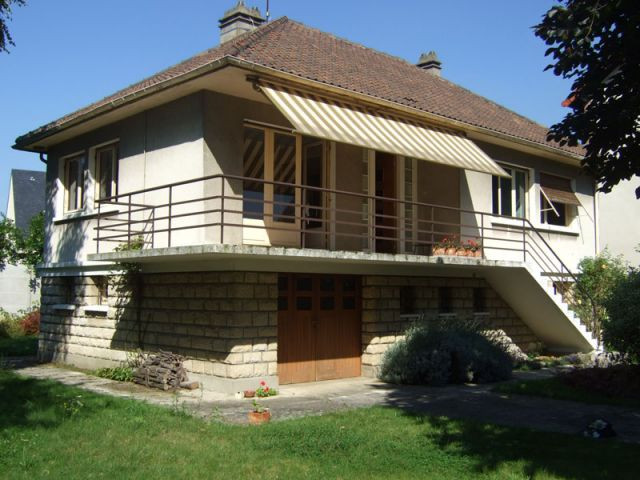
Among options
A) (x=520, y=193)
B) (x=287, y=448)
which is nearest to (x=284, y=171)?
(x=287, y=448)

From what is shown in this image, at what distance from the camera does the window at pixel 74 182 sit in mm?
17562

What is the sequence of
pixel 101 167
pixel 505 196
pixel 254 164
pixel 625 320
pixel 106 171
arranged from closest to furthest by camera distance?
pixel 625 320
pixel 254 164
pixel 106 171
pixel 101 167
pixel 505 196

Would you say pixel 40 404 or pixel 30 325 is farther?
pixel 30 325

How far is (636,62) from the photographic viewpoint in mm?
8344

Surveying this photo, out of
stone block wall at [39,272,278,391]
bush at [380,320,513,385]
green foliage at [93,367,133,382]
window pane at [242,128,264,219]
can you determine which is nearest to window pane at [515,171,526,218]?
bush at [380,320,513,385]

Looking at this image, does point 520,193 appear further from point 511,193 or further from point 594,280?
point 594,280

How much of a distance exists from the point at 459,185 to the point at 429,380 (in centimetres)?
564

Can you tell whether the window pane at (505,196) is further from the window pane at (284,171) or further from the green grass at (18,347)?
the green grass at (18,347)

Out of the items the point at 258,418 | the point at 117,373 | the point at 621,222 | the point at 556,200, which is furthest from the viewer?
the point at 621,222

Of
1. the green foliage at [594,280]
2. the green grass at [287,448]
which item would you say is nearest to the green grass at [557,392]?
the green grass at [287,448]

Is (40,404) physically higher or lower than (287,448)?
higher

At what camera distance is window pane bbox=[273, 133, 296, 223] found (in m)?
13.9

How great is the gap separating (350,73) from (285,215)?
3.94 meters

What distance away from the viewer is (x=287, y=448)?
822cm
